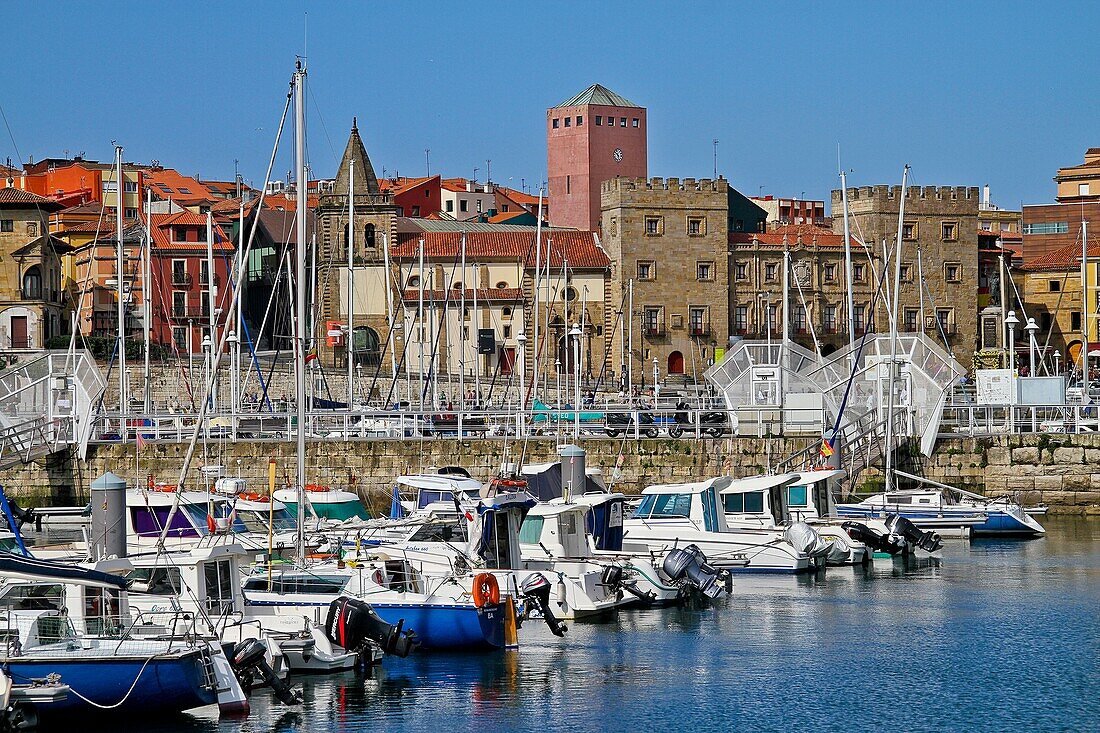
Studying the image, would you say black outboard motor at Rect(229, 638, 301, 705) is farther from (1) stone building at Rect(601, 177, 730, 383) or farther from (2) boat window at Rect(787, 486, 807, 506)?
(1) stone building at Rect(601, 177, 730, 383)

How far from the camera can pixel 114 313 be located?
75.4m

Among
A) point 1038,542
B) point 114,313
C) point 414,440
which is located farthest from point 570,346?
point 1038,542

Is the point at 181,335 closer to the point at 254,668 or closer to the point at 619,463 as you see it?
the point at 619,463

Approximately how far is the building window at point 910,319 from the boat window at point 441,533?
5625cm

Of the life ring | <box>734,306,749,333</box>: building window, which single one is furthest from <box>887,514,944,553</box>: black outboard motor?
<box>734,306,749,333</box>: building window

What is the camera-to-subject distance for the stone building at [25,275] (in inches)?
2719

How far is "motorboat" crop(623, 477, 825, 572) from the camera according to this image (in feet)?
92.1

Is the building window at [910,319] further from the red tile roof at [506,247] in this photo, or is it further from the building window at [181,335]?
the building window at [181,335]

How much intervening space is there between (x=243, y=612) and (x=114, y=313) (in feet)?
193

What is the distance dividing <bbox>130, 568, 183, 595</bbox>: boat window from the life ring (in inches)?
143

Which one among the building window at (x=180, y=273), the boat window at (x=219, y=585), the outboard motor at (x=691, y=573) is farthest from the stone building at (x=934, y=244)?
the boat window at (x=219, y=585)

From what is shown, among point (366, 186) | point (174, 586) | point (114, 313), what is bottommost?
point (174, 586)

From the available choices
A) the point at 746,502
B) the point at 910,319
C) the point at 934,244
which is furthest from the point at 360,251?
the point at 746,502

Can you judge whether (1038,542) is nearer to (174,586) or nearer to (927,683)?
(927,683)
